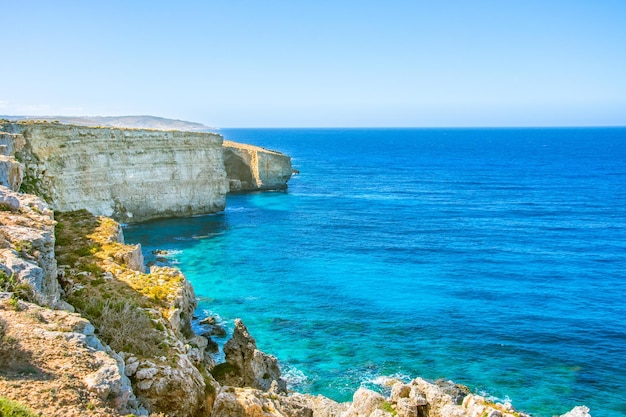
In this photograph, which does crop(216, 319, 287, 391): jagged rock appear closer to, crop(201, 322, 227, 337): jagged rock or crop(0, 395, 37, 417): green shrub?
crop(201, 322, 227, 337): jagged rock

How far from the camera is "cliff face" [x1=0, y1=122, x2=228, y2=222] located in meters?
49.0

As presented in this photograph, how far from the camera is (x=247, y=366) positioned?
2578 centimetres

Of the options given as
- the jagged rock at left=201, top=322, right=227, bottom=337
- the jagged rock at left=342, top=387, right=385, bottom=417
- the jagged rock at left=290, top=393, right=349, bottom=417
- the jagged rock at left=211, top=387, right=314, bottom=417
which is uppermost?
the jagged rock at left=211, top=387, right=314, bottom=417

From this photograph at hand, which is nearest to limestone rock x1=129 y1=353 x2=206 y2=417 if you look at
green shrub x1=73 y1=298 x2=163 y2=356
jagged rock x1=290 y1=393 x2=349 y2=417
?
green shrub x1=73 y1=298 x2=163 y2=356

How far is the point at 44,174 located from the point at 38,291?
3898 cm

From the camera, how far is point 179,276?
83.4ft

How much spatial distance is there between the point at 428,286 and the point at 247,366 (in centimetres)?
2048

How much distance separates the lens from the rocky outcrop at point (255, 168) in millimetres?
89162

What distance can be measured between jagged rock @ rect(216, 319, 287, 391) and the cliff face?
966 inches

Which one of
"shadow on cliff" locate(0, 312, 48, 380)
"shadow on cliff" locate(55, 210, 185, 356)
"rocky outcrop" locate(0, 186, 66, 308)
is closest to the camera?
"shadow on cliff" locate(0, 312, 48, 380)

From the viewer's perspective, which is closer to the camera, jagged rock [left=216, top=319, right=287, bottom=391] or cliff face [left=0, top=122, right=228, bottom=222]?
jagged rock [left=216, top=319, right=287, bottom=391]

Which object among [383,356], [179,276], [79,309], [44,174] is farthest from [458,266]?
[44,174]

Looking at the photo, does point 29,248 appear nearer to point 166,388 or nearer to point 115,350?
point 115,350

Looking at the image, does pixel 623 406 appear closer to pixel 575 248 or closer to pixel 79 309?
pixel 79 309
